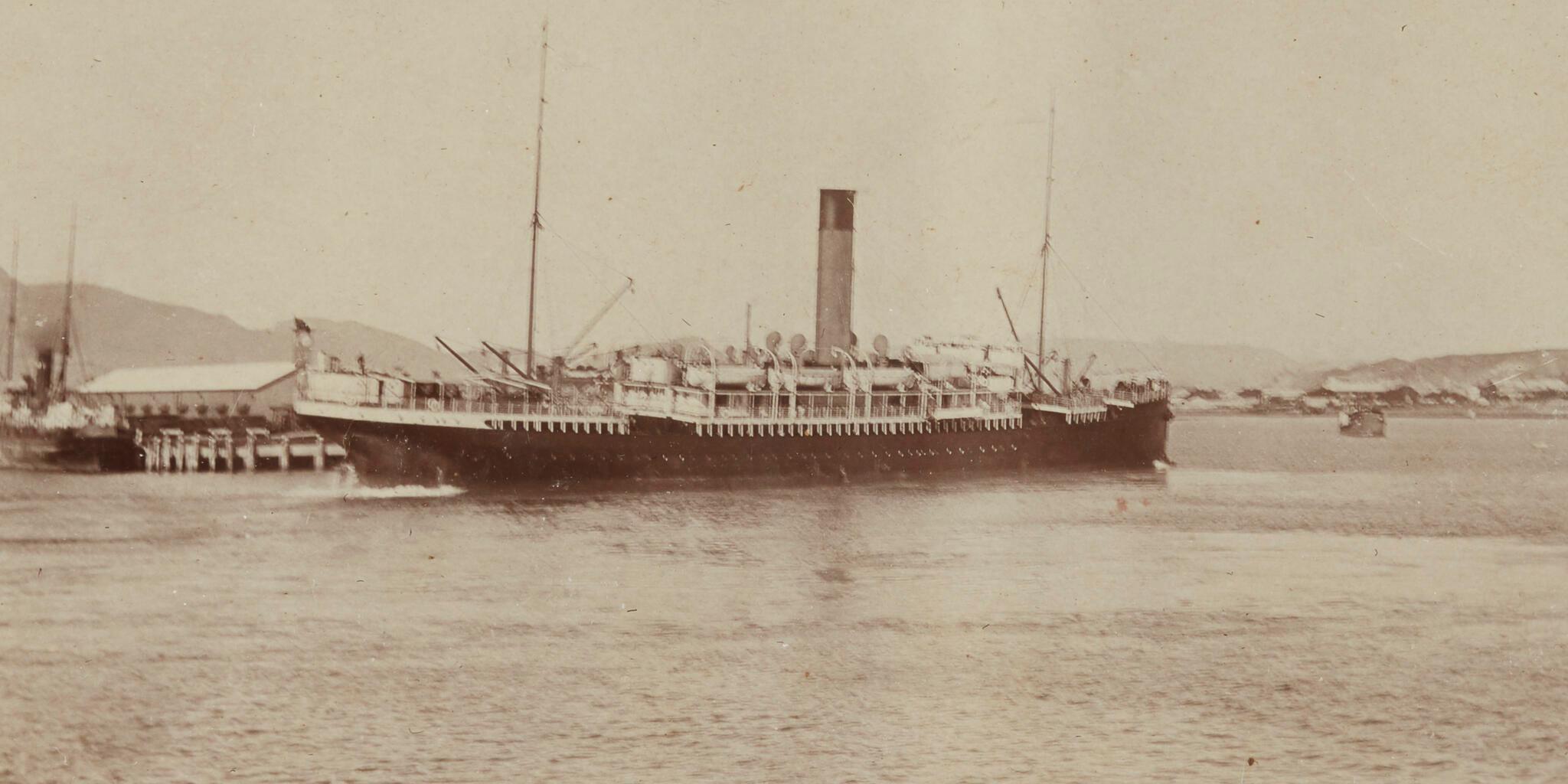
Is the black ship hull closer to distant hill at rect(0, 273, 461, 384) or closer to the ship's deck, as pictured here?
the ship's deck

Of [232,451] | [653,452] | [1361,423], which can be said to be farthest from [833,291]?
[1361,423]

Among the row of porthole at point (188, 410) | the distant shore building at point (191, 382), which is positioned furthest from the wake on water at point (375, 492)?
the row of porthole at point (188, 410)

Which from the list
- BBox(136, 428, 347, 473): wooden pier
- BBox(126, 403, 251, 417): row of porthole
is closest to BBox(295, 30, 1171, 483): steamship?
BBox(136, 428, 347, 473): wooden pier

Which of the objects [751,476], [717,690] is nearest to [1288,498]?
[751,476]

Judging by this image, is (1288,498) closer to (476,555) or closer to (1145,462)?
(1145,462)

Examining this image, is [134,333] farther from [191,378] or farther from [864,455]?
[864,455]

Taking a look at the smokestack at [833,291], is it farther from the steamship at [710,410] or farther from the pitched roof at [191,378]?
the pitched roof at [191,378]
